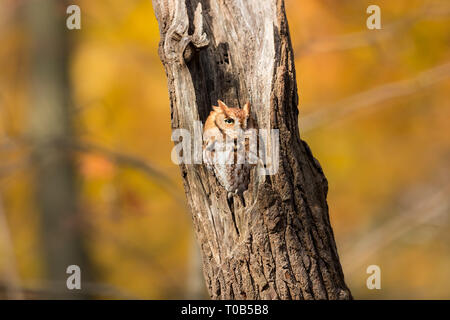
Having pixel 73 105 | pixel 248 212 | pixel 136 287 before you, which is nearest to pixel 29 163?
pixel 73 105

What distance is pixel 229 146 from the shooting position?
5.84ft

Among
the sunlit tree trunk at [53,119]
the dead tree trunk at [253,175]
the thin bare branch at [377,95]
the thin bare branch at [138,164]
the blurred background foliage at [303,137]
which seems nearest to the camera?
the dead tree trunk at [253,175]

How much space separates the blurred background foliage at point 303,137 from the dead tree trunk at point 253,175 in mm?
1705

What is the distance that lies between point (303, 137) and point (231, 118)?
11.0 feet

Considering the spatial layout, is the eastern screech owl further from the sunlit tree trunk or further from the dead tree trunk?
the sunlit tree trunk

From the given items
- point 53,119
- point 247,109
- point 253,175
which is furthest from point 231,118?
point 53,119

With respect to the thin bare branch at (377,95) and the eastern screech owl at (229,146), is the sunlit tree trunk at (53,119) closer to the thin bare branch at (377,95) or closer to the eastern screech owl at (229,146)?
the thin bare branch at (377,95)

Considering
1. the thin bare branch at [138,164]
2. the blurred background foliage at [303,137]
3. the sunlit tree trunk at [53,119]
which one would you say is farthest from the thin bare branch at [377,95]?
the sunlit tree trunk at [53,119]

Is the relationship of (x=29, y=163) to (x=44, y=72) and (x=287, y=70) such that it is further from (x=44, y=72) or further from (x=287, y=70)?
(x=287, y=70)

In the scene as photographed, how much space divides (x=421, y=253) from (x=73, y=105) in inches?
214

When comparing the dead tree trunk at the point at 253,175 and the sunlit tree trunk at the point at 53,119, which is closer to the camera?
the dead tree trunk at the point at 253,175

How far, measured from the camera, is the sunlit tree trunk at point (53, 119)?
5207mm

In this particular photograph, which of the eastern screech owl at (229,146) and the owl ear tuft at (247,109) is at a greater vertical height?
the owl ear tuft at (247,109)

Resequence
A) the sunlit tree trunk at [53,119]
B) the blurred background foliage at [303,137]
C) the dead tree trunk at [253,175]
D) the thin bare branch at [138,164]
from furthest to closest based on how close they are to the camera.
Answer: the sunlit tree trunk at [53,119] → the blurred background foliage at [303,137] → the thin bare branch at [138,164] → the dead tree trunk at [253,175]
